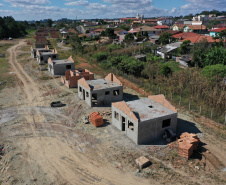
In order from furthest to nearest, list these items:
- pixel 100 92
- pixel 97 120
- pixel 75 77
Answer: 1. pixel 75 77
2. pixel 100 92
3. pixel 97 120

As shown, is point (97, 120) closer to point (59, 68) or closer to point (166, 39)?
point (59, 68)

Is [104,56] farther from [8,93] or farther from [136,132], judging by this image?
[136,132]

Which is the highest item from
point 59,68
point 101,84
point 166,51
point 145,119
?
point 166,51

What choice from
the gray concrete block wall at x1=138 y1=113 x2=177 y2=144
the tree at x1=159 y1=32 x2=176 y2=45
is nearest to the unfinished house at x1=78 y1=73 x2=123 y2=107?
the gray concrete block wall at x1=138 y1=113 x2=177 y2=144

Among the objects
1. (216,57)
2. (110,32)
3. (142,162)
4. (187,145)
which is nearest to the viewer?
(142,162)

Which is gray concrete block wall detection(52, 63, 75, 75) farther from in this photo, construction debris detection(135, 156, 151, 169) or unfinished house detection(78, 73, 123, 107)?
construction debris detection(135, 156, 151, 169)

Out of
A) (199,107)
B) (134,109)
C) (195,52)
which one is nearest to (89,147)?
(134,109)

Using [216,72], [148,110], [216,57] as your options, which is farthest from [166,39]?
[148,110]
